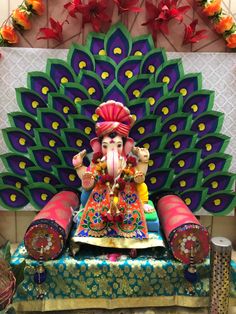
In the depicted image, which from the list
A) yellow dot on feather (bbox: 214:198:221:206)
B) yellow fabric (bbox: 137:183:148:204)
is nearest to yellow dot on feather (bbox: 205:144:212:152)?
yellow dot on feather (bbox: 214:198:221:206)

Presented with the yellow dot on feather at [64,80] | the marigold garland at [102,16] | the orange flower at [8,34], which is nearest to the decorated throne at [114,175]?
the yellow dot on feather at [64,80]

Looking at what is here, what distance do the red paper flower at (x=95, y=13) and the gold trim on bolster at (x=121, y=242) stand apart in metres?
1.31

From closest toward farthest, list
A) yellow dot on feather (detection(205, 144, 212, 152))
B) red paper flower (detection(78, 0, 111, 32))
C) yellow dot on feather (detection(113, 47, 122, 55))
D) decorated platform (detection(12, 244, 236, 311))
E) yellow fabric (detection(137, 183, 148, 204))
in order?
decorated platform (detection(12, 244, 236, 311)) → yellow fabric (detection(137, 183, 148, 204)) → red paper flower (detection(78, 0, 111, 32)) → yellow dot on feather (detection(113, 47, 122, 55)) → yellow dot on feather (detection(205, 144, 212, 152))

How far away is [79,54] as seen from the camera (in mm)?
2348

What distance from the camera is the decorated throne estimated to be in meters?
1.92

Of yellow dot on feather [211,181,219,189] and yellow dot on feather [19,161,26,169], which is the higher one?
yellow dot on feather [19,161,26,169]

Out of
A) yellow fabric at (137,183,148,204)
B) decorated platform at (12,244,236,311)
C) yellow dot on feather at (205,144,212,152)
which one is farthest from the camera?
yellow dot on feather at (205,144,212,152)

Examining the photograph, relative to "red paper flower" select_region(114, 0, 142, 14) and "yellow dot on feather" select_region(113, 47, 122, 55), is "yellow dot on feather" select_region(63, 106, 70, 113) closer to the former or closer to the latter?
"yellow dot on feather" select_region(113, 47, 122, 55)

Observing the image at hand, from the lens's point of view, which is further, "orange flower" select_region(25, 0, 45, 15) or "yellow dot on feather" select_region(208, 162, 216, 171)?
"yellow dot on feather" select_region(208, 162, 216, 171)

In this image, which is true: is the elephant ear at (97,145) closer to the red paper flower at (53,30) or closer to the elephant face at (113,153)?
the elephant face at (113,153)

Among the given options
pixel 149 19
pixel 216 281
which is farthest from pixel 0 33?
pixel 216 281

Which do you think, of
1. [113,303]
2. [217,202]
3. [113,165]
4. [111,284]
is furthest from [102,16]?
[113,303]

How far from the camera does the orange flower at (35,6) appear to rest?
225cm

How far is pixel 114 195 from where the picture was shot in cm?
197
